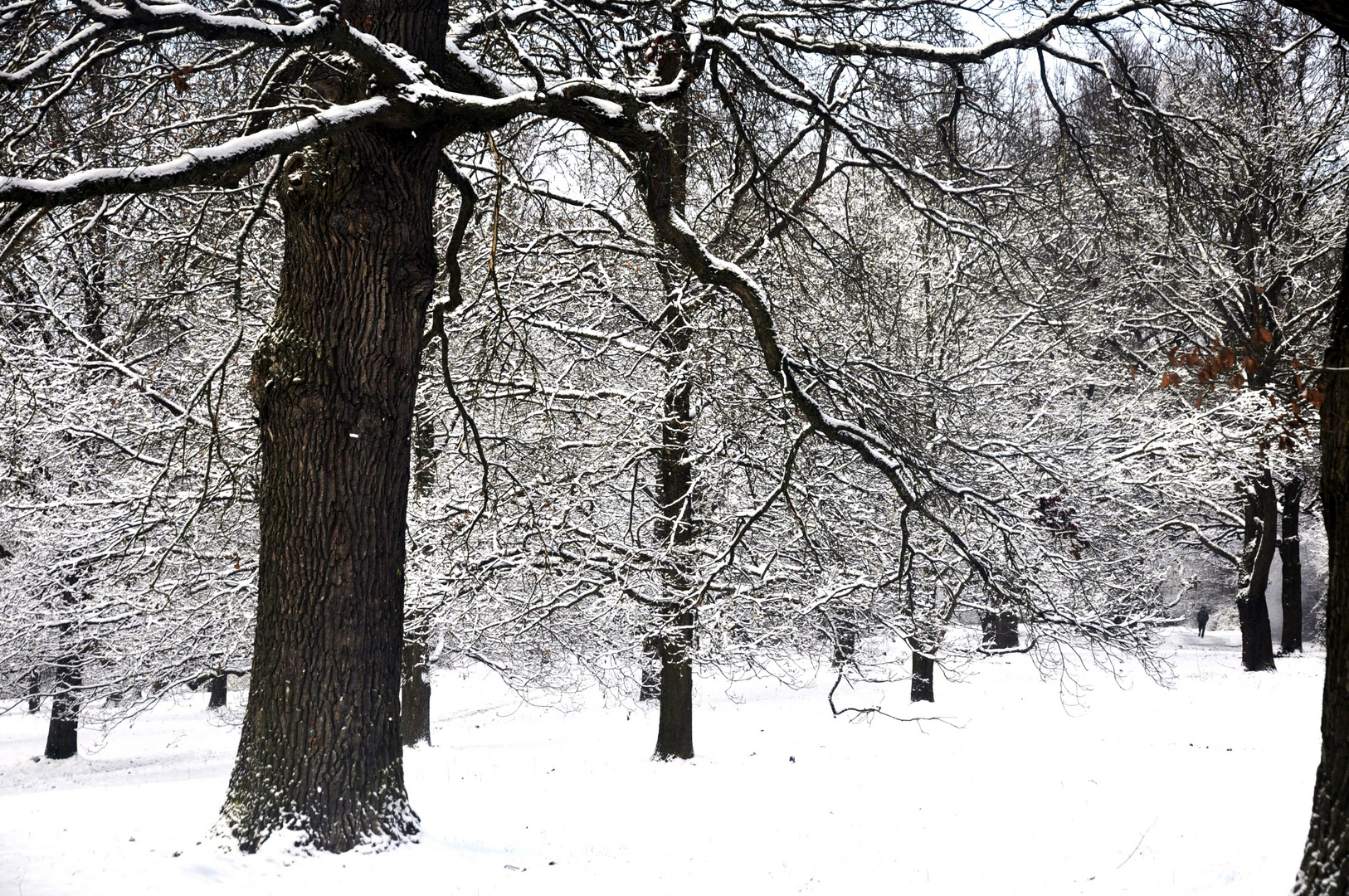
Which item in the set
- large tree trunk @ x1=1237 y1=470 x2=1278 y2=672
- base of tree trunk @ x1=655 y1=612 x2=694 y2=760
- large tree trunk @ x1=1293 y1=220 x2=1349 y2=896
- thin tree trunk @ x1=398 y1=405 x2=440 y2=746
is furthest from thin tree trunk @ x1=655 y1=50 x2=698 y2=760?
large tree trunk @ x1=1237 y1=470 x2=1278 y2=672

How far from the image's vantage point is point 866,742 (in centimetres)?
1152

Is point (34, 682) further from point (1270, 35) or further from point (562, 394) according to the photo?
point (1270, 35)

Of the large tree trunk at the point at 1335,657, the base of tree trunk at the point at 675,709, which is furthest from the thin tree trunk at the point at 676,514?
the large tree trunk at the point at 1335,657

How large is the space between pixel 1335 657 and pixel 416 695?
37.8 ft

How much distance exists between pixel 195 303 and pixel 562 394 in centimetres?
414

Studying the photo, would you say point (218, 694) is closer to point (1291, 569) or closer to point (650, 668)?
point (650, 668)

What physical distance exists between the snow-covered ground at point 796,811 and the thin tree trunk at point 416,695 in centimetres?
53

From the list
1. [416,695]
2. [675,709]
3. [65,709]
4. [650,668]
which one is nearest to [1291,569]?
[650,668]

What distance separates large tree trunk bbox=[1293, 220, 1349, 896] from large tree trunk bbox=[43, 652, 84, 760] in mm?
13198

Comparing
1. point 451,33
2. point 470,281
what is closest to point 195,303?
point 470,281

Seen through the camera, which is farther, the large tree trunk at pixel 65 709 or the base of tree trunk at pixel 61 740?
the base of tree trunk at pixel 61 740

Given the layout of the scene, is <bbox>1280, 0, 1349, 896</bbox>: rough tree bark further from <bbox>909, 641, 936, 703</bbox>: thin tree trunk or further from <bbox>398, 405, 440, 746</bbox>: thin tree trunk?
<bbox>909, 641, 936, 703</bbox>: thin tree trunk

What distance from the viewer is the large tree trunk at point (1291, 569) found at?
20359 millimetres

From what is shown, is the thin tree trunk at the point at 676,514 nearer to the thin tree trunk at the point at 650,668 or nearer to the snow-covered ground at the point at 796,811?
the thin tree trunk at the point at 650,668
